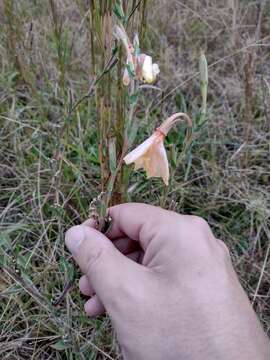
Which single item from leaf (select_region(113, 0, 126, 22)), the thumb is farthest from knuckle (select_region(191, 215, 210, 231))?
leaf (select_region(113, 0, 126, 22))

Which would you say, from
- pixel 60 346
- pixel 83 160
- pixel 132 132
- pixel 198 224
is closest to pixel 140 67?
pixel 132 132

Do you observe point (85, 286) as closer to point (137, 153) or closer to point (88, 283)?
point (88, 283)

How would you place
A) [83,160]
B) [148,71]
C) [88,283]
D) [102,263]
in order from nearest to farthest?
[148,71]
[102,263]
[88,283]
[83,160]

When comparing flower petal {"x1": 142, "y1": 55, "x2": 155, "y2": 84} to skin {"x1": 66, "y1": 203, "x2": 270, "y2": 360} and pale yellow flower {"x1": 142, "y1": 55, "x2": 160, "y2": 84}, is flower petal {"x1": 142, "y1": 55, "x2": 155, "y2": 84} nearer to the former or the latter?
pale yellow flower {"x1": 142, "y1": 55, "x2": 160, "y2": 84}

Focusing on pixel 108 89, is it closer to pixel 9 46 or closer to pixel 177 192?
pixel 177 192

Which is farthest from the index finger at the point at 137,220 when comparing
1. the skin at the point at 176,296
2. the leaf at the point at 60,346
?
the leaf at the point at 60,346

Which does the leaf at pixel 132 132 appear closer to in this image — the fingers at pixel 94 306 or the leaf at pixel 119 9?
the leaf at pixel 119 9

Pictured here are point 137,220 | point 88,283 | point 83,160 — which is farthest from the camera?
point 83,160
